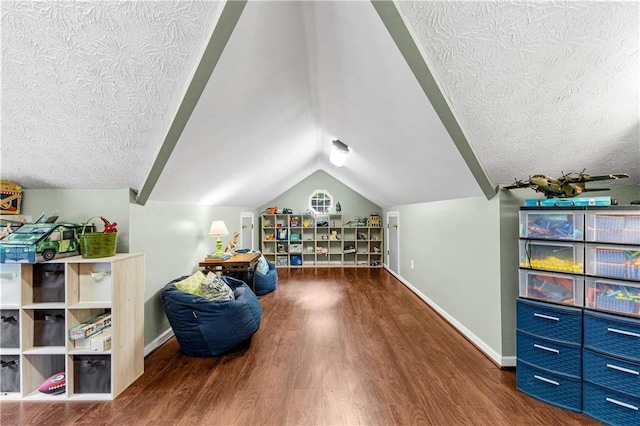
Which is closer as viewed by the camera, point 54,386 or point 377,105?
point 54,386

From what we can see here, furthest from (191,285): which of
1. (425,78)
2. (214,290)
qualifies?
(425,78)

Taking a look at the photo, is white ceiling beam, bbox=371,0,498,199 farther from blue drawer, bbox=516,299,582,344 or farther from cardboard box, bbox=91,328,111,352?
cardboard box, bbox=91,328,111,352

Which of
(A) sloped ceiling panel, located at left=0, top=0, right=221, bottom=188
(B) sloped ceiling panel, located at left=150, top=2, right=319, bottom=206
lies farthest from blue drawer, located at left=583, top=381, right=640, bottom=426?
(A) sloped ceiling panel, located at left=0, top=0, right=221, bottom=188

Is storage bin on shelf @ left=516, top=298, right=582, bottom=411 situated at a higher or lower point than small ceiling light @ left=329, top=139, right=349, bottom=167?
lower

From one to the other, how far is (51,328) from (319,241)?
16.1ft

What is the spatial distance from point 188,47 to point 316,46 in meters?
0.85

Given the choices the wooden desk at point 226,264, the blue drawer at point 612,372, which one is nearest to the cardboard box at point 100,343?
the wooden desk at point 226,264

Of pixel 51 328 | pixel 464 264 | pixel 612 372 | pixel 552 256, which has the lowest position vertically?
pixel 612 372

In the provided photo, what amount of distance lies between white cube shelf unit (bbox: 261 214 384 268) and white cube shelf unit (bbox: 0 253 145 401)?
4.36 m

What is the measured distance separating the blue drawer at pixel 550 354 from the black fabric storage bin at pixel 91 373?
299 cm

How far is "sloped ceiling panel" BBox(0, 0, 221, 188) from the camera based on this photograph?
112 cm

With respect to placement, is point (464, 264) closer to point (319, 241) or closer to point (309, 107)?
point (309, 107)

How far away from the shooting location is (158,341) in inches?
96.5

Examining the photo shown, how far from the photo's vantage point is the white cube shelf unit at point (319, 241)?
6.22m
